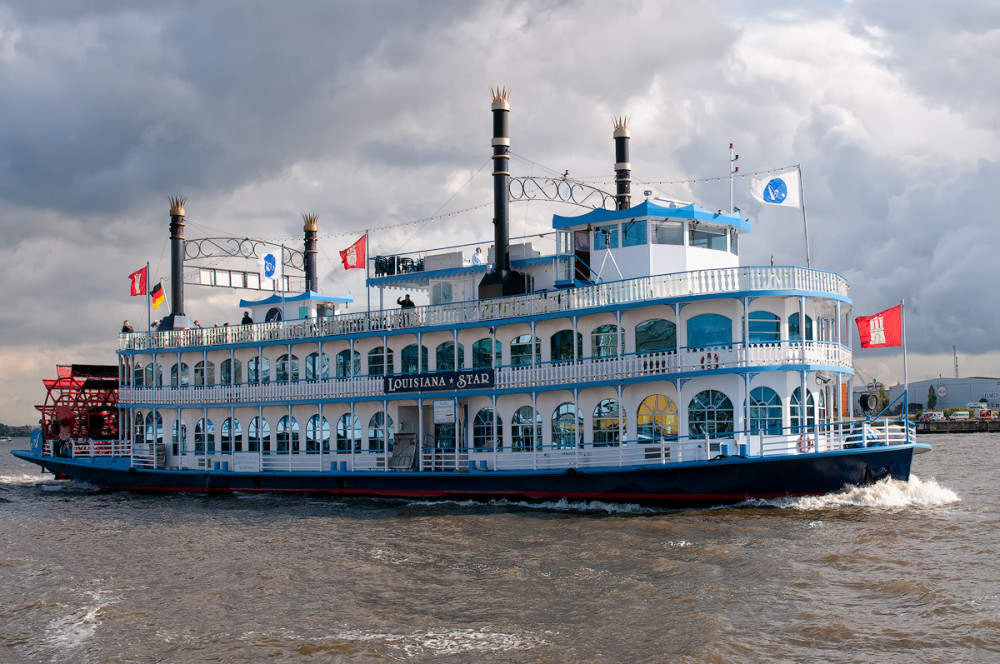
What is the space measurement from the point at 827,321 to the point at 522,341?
839 cm

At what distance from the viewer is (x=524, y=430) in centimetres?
2722

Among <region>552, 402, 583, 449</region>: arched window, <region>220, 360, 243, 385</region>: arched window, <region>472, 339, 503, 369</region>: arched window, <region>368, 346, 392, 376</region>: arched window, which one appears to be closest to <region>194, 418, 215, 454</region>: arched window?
<region>220, 360, 243, 385</region>: arched window

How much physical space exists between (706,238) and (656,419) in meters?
6.10

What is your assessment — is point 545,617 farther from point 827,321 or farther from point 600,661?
point 827,321

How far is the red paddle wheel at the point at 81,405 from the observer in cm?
3988

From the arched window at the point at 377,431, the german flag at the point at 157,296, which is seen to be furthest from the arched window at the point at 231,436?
the german flag at the point at 157,296

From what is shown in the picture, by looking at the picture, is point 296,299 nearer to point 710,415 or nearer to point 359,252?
point 359,252

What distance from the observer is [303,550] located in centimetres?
2003

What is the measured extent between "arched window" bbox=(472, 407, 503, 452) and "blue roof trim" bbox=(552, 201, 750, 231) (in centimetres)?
591

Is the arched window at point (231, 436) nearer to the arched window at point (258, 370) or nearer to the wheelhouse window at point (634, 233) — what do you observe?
the arched window at point (258, 370)

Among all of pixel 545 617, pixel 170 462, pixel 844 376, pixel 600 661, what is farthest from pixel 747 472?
pixel 170 462

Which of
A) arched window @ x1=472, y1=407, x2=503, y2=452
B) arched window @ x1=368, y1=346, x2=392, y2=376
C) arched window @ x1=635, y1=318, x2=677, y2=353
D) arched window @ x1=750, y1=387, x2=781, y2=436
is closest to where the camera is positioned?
arched window @ x1=750, y1=387, x2=781, y2=436

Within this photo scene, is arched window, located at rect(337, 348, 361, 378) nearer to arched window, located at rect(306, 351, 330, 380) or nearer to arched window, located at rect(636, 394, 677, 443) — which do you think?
arched window, located at rect(306, 351, 330, 380)

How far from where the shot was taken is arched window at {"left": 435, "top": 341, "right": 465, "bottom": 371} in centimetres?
2898
